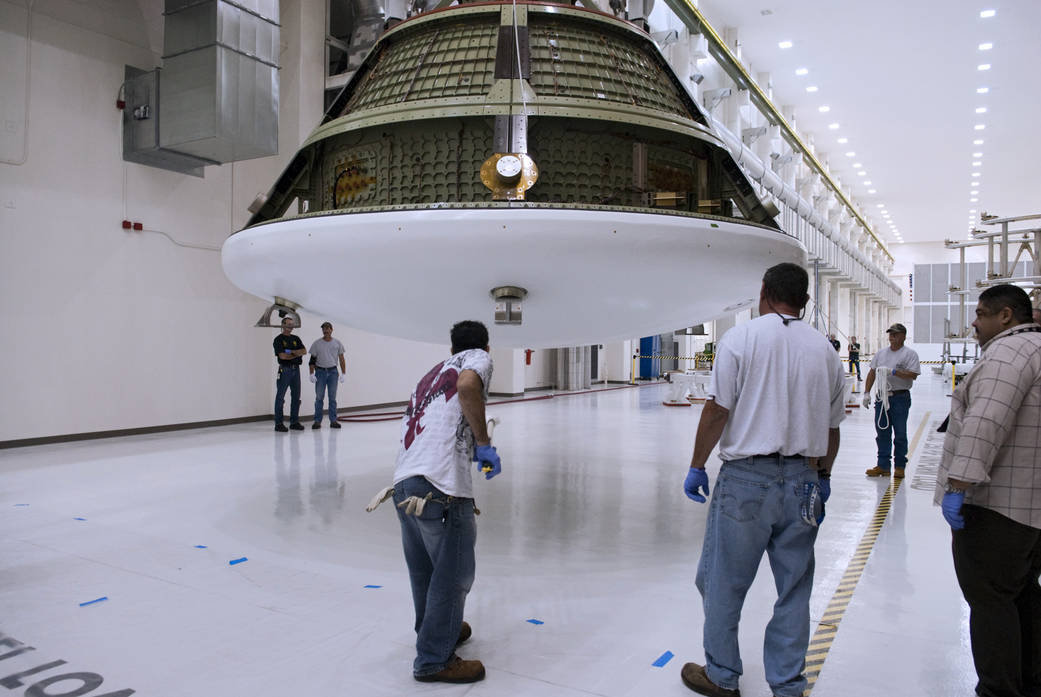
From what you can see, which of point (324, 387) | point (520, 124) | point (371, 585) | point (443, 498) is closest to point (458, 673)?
point (443, 498)

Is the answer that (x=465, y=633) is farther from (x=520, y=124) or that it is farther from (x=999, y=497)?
(x=520, y=124)

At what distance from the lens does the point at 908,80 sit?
63.7ft

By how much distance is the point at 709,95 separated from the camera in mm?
15031

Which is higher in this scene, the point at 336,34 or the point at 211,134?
the point at 336,34

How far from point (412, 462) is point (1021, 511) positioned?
218 centimetres

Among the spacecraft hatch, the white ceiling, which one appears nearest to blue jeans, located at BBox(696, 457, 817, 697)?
the spacecraft hatch

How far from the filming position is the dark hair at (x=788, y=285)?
2621mm

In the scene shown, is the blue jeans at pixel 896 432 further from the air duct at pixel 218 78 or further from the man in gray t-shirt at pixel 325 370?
the air duct at pixel 218 78

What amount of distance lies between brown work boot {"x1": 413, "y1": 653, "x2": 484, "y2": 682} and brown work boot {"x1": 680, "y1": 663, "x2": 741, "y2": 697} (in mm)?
773

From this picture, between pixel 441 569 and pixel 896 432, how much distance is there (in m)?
6.14

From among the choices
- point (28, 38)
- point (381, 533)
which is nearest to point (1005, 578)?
point (381, 533)

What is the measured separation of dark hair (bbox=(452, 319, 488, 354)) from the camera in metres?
2.91

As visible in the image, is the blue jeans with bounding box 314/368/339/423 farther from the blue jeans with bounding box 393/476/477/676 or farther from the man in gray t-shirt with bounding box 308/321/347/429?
the blue jeans with bounding box 393/476/477/676

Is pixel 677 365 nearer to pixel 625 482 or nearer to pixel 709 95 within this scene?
pixel 709 95
